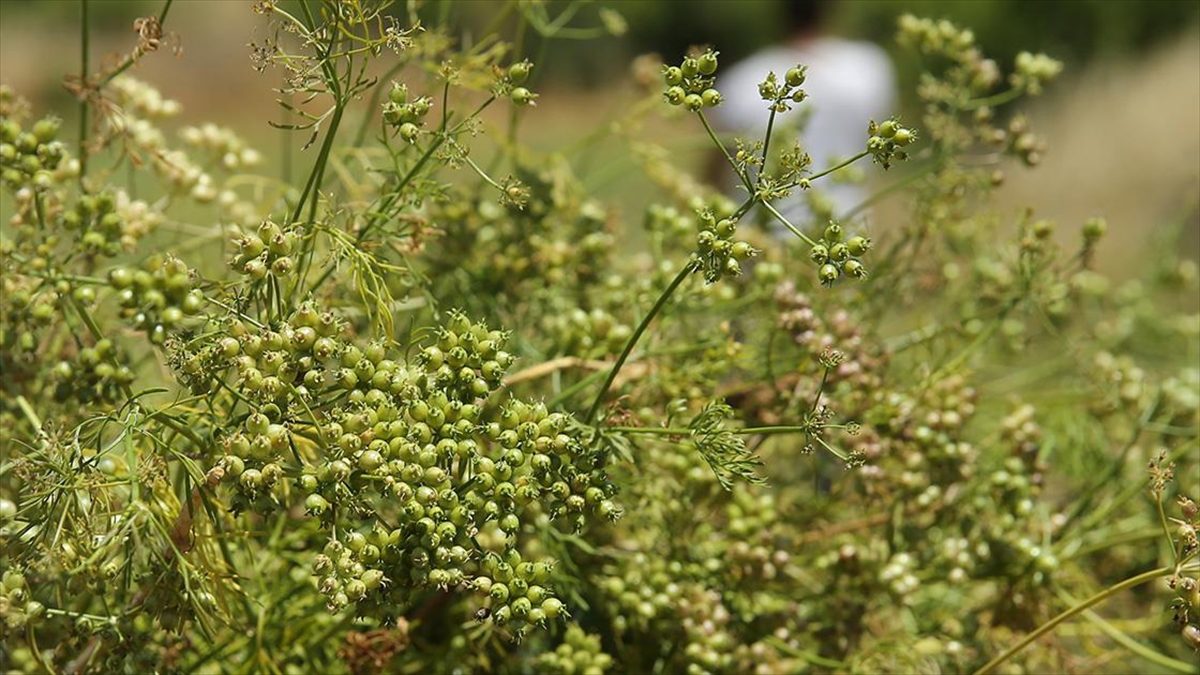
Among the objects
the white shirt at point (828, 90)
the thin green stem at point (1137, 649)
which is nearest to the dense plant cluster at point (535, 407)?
the thin green stem at point (1137, 649)

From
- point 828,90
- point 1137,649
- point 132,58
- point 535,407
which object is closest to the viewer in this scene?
point 535,407

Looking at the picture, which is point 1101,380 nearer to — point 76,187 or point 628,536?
point 628,536

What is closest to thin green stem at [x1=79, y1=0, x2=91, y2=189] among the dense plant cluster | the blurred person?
the dense plant cluster

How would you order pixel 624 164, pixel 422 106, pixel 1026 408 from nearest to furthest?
1. pixel 422 106
2. pixel 1026 408
3. pixel 624 164

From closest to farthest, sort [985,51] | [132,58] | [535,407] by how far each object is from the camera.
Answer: [535,407]
[132,58]
[985,51]

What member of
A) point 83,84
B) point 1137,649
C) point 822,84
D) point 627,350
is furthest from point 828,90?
point 627,350

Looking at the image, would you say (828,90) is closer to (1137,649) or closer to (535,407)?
(1137,649)

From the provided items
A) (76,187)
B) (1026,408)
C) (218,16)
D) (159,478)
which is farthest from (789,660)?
(218,16)
